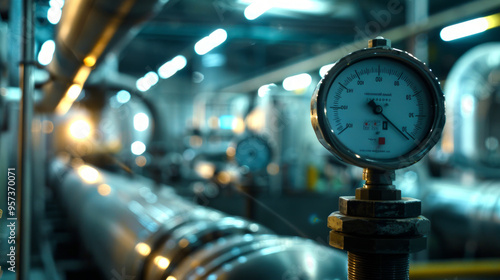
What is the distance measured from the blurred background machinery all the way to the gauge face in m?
0.11

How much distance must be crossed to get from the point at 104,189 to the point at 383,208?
1.92 metres

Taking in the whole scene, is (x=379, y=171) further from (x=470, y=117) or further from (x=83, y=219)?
(x=470, y=117)

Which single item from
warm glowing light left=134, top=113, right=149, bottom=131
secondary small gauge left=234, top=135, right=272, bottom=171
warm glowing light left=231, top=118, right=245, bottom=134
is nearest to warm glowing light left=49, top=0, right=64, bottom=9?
secondary small gauge left=234, top=135, right=272, bottom=171

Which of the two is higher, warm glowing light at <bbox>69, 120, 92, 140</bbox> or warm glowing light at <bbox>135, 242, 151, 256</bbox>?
A: warm glowing light at <bbox>69, 120, 92, 140</bbox>

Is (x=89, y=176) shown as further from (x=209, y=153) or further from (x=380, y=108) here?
(x=209, y=153)

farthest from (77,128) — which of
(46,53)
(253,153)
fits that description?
(46,53)

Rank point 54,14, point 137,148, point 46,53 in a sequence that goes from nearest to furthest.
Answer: point 54,14, point 46,53, point 137,148

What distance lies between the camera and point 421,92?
757 millimetres

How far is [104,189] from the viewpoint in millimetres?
2398

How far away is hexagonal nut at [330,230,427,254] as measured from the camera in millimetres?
711

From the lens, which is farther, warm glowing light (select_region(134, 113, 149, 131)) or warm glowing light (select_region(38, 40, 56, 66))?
warm glowing light (select_region(134, 113, 149, 131))

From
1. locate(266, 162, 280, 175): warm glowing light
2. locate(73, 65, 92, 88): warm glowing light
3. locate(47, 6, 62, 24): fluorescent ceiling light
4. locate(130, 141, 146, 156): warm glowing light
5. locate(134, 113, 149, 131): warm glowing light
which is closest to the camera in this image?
locate(47, 6, 62, 24): fluorescent ceiling light

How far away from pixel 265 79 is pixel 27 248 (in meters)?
5.49

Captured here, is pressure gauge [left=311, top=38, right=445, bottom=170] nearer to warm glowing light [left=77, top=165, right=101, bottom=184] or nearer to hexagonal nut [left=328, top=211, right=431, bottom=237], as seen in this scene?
hexagonal nut [left=328, top=211, right=431, bottom=237]
